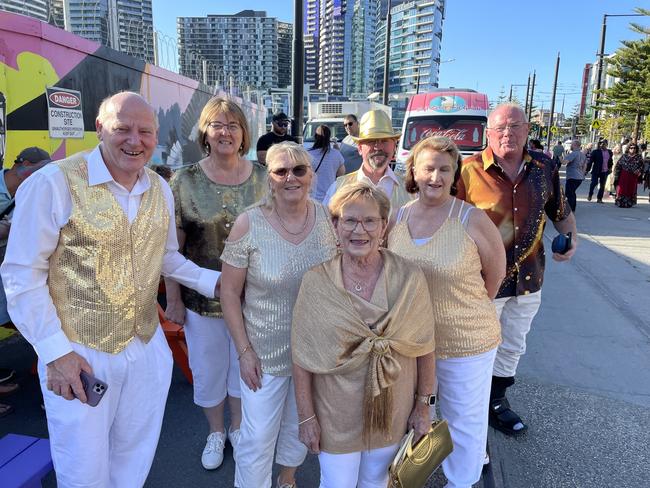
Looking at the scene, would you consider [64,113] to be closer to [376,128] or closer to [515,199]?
[376,128]

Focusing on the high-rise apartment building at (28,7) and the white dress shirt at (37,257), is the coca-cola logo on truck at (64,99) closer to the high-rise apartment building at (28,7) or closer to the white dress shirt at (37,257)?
the high-rise apartment building at (28,7)

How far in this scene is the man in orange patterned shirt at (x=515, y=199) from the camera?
2.76 meters

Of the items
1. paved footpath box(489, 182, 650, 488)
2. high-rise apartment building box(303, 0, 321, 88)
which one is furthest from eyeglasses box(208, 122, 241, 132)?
high-rise apartment building box(303, 0, 321, 88)

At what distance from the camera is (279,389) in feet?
7.01

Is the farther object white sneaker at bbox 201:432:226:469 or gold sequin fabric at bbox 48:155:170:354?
white sneaker at bbox 201:432:226:469

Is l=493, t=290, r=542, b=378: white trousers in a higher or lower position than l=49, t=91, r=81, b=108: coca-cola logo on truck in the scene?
lower

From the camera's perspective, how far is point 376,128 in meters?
3.18

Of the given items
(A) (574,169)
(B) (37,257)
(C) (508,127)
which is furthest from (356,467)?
(A) (574,169)

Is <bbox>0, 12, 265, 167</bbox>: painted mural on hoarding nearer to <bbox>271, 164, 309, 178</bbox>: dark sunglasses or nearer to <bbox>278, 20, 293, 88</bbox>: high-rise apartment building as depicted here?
<bbox>271, 164, 309, 178</bbox>: dark sunglasses

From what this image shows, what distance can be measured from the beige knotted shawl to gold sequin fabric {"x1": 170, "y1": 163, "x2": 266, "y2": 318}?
927 millimetres

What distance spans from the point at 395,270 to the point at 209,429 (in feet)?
6.64

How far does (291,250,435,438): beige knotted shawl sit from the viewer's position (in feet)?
5.65

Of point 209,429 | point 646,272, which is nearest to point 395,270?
point 209,429

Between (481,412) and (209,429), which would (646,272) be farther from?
(209,429)
